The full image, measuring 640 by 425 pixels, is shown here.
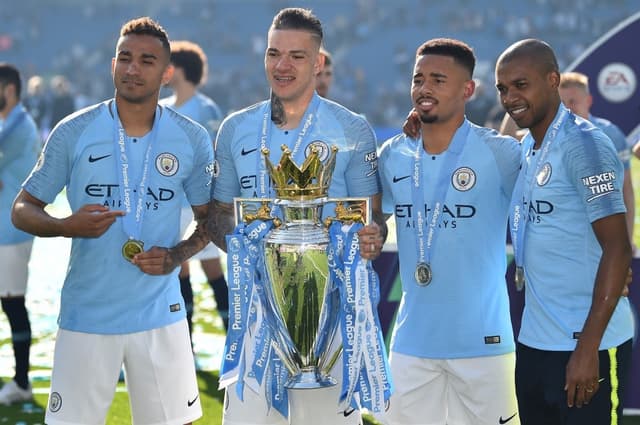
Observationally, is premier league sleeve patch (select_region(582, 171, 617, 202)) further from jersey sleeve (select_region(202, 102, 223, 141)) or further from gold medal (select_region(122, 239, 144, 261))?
jersey sleeve (select_region(202, 102, 223, 141))

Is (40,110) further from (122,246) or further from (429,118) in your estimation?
(429,118)

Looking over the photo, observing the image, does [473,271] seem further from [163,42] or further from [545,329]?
[163,42]

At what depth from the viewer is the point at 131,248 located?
3.71 m

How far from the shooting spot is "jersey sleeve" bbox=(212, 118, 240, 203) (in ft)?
12.2

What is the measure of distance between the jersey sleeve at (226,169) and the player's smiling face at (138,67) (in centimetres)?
32

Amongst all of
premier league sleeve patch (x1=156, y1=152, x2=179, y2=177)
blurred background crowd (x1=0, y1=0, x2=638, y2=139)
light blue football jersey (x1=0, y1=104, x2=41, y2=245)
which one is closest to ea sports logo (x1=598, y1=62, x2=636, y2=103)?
premier league sleeve patch (x1=156, y1=152, x2=179, y2=177)

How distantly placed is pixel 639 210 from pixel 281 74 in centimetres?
1220

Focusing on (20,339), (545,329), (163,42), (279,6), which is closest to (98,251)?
(163,42)

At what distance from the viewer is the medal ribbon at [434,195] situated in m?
3.63

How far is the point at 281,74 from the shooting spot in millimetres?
3531

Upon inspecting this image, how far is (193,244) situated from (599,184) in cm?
153

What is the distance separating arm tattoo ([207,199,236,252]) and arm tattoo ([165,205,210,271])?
0.25 ft

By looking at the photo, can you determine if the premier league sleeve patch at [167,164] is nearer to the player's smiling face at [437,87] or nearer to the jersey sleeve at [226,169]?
the jersey sleeve at [226,169]

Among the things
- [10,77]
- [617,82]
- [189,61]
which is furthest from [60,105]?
[617,82]
